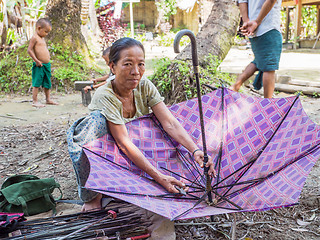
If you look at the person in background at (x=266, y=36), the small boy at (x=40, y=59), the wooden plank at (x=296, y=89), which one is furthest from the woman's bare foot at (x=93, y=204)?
the wooden plank at (x=296, y=89)

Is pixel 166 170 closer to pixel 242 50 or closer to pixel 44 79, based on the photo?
pixel 44 79

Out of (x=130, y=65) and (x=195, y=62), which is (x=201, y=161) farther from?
(x=130, y=65)

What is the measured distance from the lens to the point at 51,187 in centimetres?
236

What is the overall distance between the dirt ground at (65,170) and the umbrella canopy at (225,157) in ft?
0.99

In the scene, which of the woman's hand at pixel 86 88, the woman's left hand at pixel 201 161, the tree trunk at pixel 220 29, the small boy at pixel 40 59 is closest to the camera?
the woman's left hand at pixel 201 161

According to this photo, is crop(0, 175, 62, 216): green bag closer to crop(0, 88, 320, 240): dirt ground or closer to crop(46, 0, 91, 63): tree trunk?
crop(0, 88, 320, 240): dirt ground

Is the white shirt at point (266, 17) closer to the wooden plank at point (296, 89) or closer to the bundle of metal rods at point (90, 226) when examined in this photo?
the bundle of metal rods at point (90, 226)

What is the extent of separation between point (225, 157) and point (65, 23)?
6.84 metres

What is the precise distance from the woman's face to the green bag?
93 cm

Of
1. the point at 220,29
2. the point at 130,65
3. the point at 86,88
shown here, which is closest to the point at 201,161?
the point at 130,65

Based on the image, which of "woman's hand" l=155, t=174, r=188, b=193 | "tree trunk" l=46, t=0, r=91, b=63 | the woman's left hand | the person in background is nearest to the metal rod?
the woman's left hand

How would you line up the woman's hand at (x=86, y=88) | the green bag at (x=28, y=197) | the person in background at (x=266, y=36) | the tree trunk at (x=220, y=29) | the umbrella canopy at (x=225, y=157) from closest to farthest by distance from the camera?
the umbrella canopy at (x=225, y=157) < the green bag at (x=28, y=197) < the person in background at (x=266, y=36) < the tree trunk at (x=220, y=29) < the woman's hand at (x=86, y=88)

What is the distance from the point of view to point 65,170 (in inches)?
120

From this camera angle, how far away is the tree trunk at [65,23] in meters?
7.86
